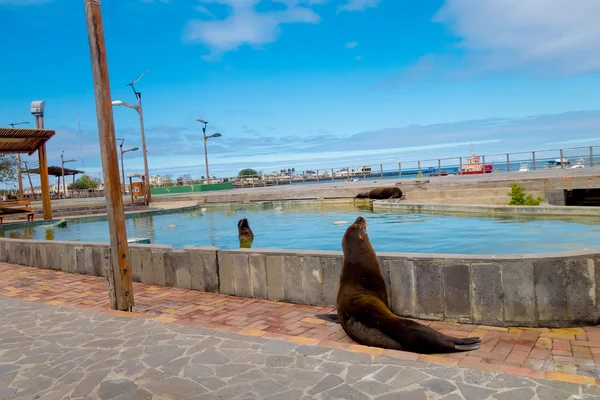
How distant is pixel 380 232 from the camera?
1162 cm

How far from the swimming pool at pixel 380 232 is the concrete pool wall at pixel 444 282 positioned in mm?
2549

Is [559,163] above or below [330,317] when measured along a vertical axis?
above

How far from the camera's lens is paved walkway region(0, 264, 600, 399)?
11.1 feet

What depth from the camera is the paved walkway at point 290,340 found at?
133 inches

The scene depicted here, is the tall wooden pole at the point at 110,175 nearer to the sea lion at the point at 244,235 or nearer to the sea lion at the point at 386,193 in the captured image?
the sea lion at the point at 244,235

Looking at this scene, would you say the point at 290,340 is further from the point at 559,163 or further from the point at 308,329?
the point at 559,163

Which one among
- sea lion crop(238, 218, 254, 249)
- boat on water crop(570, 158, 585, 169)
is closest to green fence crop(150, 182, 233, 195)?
sea lion crop(238, 218, 254, 249)

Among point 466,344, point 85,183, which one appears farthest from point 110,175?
point 85,183

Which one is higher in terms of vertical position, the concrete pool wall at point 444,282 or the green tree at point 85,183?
the green tree at point 85,183

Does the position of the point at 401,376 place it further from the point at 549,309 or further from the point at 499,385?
the point at 549,309

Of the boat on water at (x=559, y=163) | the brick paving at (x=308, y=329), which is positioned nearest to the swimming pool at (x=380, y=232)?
the brick paving at (x=308, y=329)

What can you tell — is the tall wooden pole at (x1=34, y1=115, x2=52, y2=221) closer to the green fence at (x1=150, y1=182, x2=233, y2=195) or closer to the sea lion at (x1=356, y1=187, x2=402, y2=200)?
the sea lion at (x1=356, y1=187, x2=402, y2=200)

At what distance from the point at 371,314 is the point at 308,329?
33.3 inches

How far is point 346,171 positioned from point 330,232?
959 inches
